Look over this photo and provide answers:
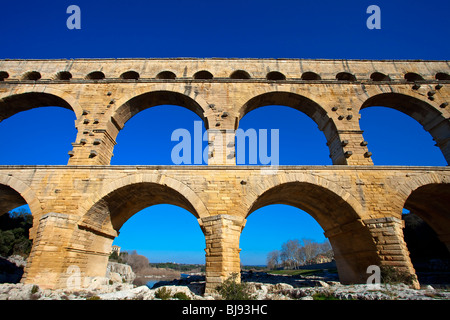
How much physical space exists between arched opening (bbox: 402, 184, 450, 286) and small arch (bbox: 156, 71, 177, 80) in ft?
41.6

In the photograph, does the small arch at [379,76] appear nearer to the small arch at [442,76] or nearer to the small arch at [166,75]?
the small arch at [442,76]

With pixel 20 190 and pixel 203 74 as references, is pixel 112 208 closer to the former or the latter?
pixel 20 190

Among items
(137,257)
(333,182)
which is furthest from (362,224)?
(137,257)

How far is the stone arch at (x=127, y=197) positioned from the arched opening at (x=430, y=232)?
9206mm

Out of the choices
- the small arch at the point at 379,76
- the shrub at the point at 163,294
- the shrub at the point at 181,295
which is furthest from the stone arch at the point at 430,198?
the shrub at the point at 163,294

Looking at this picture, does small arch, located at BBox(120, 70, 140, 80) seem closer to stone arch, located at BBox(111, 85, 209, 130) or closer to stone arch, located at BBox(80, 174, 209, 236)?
stone arch, located at BBox(111, 85, 209, 130)

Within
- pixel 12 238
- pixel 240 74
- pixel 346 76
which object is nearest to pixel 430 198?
pixel 346 76

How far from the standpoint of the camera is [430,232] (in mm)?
21125

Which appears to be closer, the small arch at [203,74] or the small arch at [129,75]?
the small arch at [129,75]

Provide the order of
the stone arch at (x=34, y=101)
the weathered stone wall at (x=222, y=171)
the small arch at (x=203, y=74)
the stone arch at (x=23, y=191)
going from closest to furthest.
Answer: the weathered stone wall at (x=222, y=171)
the stone arch at (x=23, y=191)
the stone arch at (x=34, y=101)
the small arch at (x=203, y=74)

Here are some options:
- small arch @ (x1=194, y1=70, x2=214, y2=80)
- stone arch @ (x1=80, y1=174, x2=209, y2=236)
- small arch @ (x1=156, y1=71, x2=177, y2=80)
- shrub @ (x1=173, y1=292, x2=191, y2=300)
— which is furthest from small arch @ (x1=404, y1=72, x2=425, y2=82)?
shrub @ (x1=173, y1=292, x2=191, y2=300)

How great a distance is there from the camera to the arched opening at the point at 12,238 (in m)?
9.85

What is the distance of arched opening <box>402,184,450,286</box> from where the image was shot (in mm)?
9875

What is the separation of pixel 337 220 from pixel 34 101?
625 inches
